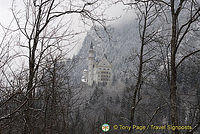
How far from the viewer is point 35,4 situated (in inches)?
100

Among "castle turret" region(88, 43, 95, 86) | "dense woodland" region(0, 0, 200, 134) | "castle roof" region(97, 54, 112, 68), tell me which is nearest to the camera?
"dense woodland" region(0, 0, 200, 134)

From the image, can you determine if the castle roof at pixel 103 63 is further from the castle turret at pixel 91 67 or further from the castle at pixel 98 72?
the castle turret at pixel 91 67

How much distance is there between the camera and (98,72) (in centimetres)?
5962

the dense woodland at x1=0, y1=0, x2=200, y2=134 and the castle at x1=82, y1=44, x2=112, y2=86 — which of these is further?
the castle at x1=82, y1=44, x2=112, y2=86

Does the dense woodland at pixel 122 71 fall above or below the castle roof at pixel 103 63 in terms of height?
below

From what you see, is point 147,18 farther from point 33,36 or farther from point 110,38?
point 33,36

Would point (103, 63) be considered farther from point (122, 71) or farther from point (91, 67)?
point (122, 71)

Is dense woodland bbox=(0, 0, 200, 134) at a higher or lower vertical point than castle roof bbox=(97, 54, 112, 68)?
lower

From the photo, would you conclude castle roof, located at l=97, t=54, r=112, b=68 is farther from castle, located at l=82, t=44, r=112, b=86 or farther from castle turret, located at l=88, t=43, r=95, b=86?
castle turret, located at l=88, t=43, r=95, b=86

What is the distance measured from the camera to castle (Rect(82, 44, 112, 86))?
5924 cm

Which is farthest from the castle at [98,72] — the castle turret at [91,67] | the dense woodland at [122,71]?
the dense woodland at [122,71]

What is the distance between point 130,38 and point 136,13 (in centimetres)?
12919

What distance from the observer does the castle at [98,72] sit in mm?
59244

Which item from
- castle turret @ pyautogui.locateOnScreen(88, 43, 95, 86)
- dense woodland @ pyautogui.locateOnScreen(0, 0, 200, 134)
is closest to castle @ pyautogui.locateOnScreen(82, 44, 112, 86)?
castle turret @ pyautogui.locateOnScreen(88, 43, 95, 86)
